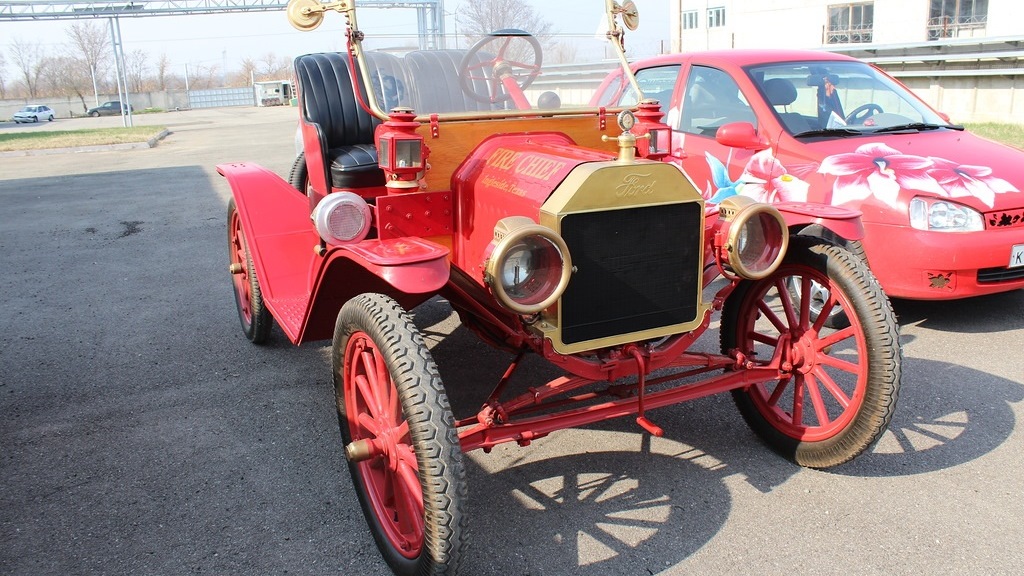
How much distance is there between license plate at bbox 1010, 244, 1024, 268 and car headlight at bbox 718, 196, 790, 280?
7.90 feet

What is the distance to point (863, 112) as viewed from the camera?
5523 millimetres

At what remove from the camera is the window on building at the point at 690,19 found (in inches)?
1617

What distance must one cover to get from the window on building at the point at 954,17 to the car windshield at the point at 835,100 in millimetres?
27151

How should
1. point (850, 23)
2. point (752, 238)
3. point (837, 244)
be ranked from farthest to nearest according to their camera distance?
point (850, 23) < point (837, 244) < point (752, 238)

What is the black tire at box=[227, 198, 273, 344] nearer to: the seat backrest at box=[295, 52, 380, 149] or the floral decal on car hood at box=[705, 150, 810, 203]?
the seat backrest at box=[295, 52, 380, 149]

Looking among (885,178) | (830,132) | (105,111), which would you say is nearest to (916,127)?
(830,132)

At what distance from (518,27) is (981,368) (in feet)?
10.1

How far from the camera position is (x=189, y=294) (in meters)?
6.12

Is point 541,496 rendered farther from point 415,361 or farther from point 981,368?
point 981,368

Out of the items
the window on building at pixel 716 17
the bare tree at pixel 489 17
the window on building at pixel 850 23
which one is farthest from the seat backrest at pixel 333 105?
the window on building at pixel 716 17

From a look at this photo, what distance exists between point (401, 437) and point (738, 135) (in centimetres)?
334

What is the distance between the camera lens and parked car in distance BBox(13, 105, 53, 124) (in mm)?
45594

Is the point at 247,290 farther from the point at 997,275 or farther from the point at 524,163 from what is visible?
the point at 997,275

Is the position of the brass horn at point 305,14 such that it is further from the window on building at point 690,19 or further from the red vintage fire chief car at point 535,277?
the window on building at point 690,19
